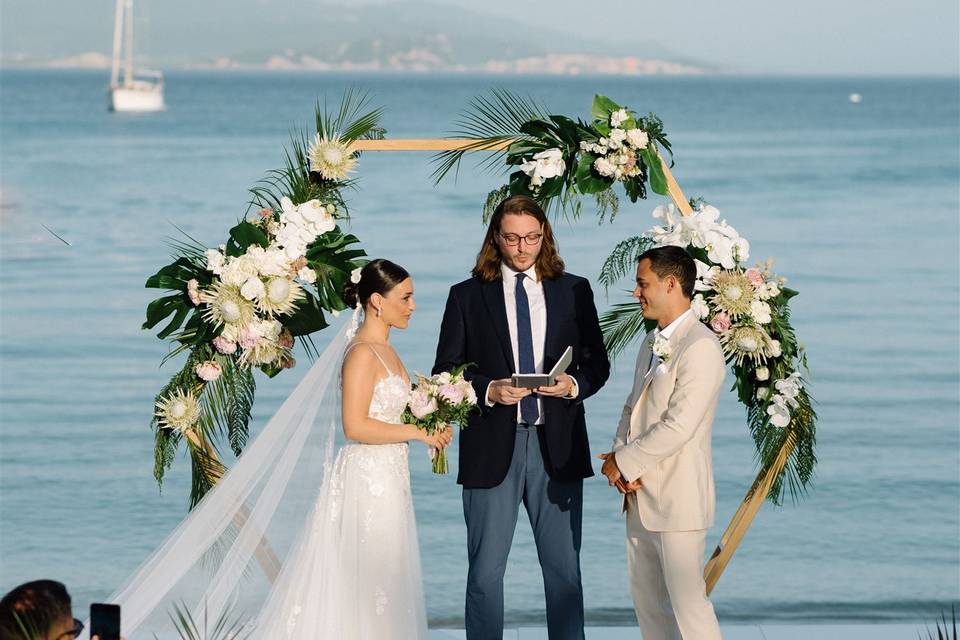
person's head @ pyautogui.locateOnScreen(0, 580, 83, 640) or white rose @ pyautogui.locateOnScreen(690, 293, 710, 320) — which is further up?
white rose @ pyautogui.locateOnScreen(690, 293, 710, 320)

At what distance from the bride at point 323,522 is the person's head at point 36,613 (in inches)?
63.2

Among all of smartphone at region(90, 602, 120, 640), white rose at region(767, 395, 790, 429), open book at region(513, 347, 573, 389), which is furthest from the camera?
white rose at region(767, 395, 790, 429)

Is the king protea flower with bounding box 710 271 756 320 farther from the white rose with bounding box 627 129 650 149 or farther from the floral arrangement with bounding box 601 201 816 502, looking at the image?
the white rose with bounding box 627 129 650 149

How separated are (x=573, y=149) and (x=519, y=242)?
0.85 m

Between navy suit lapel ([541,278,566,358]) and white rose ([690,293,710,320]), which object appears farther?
white rose ([690,293,710,320])

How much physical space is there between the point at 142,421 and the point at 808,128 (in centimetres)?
5273

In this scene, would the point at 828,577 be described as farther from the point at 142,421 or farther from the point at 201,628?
the point at 142,421

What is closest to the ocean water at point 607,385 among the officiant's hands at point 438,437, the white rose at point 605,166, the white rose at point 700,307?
the officiant's hands at point 438,437

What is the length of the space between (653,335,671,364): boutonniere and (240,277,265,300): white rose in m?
1.57

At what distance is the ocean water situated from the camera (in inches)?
345

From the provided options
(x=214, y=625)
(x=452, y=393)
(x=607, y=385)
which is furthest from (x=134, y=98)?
(x=452, y=393)

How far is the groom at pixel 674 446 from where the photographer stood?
16.7 ft

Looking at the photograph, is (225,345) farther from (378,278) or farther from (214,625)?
(214,625)

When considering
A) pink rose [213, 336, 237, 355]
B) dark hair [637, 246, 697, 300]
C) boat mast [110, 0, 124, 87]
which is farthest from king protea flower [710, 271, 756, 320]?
boat mast [110, 0, 124, 87]
